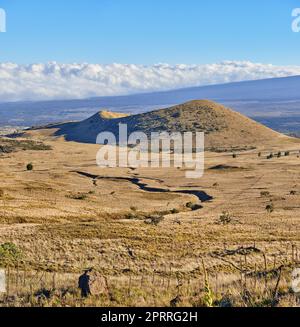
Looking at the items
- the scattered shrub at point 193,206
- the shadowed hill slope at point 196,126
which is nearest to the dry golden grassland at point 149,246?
the scattered shrub at point 193,206

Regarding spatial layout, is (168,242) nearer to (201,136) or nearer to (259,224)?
(259,224)

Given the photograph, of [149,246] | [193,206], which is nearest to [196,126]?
[193,206]

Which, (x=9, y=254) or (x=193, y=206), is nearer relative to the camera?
(x=9, y=254)

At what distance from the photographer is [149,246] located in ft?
72.5

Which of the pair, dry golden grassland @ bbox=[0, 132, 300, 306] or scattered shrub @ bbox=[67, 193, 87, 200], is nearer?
dry golden grassland @ bbox=[0, 132, 300, 306]

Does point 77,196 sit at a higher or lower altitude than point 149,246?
lower

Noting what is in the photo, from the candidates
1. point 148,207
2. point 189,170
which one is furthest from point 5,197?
point 189,170

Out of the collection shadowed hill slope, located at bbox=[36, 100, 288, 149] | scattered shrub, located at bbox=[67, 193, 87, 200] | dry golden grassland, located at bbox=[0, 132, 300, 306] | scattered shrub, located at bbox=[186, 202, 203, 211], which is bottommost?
scattered shrub, located at bbox=[186, 202, 203, 211]

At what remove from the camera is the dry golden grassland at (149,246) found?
13469 millimetres

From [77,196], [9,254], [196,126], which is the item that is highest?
[196,126]

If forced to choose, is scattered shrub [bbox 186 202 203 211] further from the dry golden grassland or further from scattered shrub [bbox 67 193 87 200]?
scattered shrub [bbox 67 193 87 200]

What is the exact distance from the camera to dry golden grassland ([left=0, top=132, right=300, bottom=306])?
13.5 m

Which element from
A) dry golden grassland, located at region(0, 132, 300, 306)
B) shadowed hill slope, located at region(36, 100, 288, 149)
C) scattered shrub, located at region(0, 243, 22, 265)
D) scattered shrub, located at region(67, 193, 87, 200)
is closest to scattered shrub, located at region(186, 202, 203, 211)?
dry golden grassland, located at region(0, 132, 300, 306)

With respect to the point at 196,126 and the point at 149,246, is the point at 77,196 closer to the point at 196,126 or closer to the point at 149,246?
the point at 149,246
